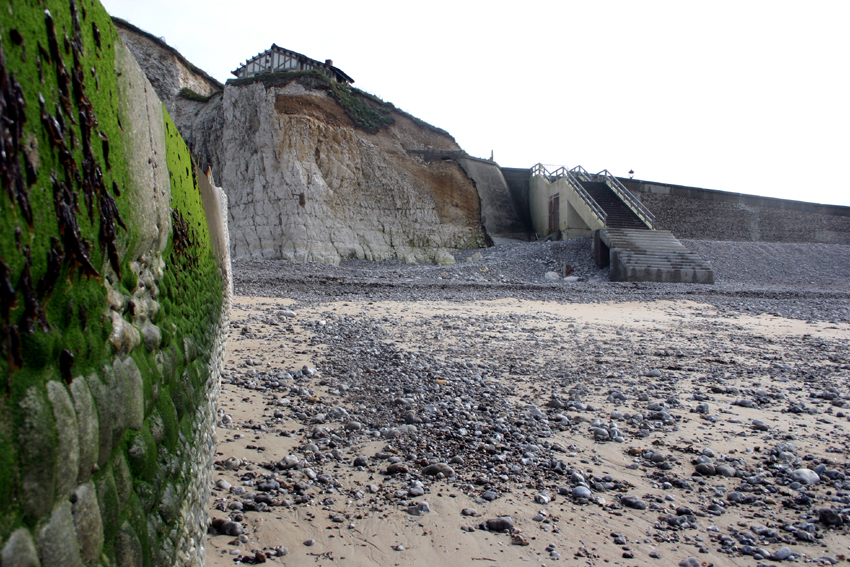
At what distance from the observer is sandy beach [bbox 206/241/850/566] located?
8.96 ft

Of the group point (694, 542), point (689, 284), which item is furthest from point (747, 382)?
point (689, 284)

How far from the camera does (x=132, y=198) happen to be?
5.45 feet

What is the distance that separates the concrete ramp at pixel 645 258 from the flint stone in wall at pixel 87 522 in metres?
17.3

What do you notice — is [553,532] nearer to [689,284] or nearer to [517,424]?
[517,424]

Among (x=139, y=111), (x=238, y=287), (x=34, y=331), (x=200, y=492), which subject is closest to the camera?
(x=34, y=331)

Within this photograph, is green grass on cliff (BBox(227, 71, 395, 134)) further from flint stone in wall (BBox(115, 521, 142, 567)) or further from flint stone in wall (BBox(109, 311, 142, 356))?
flint stone in wall (BBox(115, 521, 142, 567))

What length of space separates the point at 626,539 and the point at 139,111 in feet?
10.3

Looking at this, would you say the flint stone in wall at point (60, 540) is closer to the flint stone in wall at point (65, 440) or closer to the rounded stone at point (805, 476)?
the flint stone in wall at point (65, 440)

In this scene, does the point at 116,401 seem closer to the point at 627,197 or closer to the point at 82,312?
the point at 82,312

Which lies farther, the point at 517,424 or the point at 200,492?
the point at 517,424

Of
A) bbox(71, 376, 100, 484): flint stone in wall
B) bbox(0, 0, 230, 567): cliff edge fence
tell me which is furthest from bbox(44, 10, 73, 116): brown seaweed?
bbox(71, 376, 100, 484): flint stone in wall

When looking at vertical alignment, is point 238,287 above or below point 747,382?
above

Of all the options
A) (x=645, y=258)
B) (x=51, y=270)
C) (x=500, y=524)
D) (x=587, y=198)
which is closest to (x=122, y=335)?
(x=51, y=270)

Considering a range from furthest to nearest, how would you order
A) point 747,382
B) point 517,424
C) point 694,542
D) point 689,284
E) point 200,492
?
1. point 689,284
2. point 747,382
3. point 517,424
4. point 694,542
5. point 200,492
